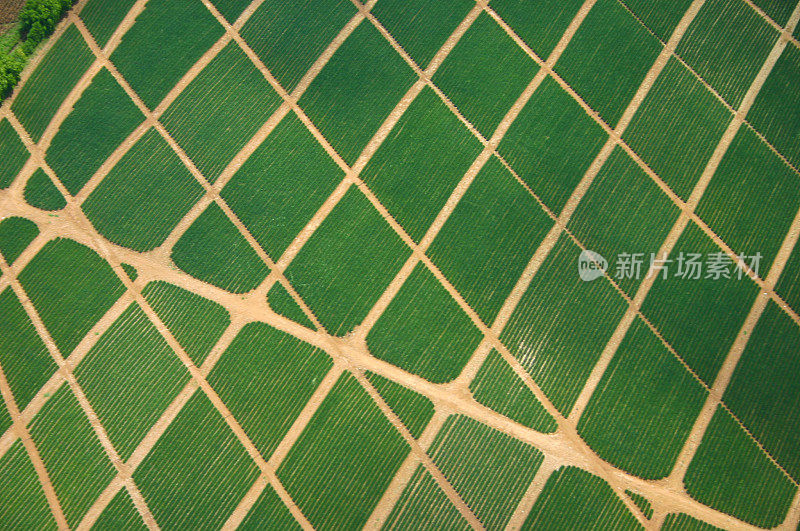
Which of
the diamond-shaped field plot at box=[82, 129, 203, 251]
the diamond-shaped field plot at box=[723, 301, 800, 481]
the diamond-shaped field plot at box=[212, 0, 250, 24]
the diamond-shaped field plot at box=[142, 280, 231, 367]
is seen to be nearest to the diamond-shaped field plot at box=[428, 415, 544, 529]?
the diamond-shaped field plot at box=[723, 301, 800, 481]

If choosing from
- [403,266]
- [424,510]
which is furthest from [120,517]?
[403,266]

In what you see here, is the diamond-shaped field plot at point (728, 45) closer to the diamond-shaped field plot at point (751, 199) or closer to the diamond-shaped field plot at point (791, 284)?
the diamond-shaped field plot at point (751, 199)

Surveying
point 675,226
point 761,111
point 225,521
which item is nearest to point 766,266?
point 675,226

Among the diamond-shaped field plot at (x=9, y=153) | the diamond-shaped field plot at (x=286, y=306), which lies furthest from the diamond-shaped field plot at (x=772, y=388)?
the diamond-shaped field plot at (x=9, y=153)

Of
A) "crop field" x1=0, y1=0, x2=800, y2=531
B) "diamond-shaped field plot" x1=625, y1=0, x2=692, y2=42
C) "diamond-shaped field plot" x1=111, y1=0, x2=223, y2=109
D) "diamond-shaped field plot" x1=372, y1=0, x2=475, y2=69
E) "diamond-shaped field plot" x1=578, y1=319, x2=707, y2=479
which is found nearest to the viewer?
"crop field" x1=0, y1=0, x2=800, y2=531

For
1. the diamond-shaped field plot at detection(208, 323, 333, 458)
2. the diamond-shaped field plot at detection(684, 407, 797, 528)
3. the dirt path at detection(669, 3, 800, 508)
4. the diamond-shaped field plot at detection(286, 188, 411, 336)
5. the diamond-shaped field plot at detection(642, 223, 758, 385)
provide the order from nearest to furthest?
1. the diamond-shaped field plot at detection(208, 323, 333, 458)
2. the diamond-shaped field plot at detection(684, 407, 797, 528)
3. the dirt path at detection(669, 3, 800, 508)
4. the diamond-shaped field plot at detection(286, 188, 411, 336)
5. the diamond-shaped field plot at detection(642, 223, 758, 385)

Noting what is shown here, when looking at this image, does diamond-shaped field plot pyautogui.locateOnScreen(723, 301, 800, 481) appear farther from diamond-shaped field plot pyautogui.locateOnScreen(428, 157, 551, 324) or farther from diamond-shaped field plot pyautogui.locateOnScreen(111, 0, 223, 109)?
diamond-shaped field plot pyautogui.locateOnScreen(111, 0, 223, 109)
